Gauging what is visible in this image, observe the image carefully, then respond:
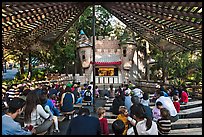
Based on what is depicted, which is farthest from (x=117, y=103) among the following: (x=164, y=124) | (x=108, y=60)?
(x=108, y=60)

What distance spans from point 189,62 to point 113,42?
10726mm

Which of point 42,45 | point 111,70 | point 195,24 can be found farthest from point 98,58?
point 195,24

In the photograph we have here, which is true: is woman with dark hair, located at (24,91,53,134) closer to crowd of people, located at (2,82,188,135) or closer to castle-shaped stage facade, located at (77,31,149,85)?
crowd of people, located at (2,82,188,135)

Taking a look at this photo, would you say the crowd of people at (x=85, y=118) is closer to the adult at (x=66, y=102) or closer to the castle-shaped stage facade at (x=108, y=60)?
the adult at (x=66, y=102)

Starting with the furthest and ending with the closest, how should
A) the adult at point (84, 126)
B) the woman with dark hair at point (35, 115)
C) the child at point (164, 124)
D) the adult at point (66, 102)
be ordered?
the adult at point (66, 102) < the woman with dark hair at point (35, 115) < the child at point (164, 124) < the adult at point (84, 126)

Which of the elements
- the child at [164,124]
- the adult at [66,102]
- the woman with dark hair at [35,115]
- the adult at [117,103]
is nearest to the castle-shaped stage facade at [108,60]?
the adult at [66,102]

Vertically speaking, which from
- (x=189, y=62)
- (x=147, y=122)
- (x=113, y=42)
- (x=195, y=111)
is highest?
(x=113, y=42)

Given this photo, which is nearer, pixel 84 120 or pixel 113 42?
pixel 84 120

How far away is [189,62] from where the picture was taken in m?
25.4

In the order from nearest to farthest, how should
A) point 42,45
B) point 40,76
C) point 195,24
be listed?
point 195,24
point 42,45
point 40,76

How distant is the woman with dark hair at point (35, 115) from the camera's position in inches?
233

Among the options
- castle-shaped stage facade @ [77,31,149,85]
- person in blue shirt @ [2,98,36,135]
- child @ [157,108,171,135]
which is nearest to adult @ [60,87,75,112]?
child @ [157,108,171,135]

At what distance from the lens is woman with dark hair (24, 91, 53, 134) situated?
5.91 metres

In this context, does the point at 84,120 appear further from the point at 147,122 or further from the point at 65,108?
the point at 65,108
